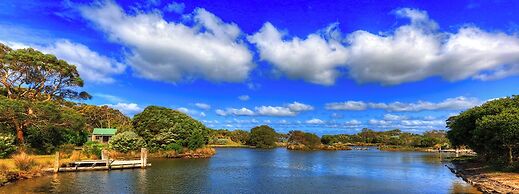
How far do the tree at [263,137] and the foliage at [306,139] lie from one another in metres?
7.08

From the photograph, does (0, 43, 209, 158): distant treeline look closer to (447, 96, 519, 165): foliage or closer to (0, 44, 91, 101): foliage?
(0, 44, 91, 101): foliage

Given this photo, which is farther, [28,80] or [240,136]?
[240,136]

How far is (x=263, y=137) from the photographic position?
122 metres

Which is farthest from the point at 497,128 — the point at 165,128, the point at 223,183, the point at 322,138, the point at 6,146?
the point at 322,138

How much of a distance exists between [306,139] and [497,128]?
273 feet

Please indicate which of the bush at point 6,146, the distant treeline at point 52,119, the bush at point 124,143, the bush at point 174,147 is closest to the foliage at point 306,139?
the distant treeline at point 52,119

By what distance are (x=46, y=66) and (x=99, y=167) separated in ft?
64.6

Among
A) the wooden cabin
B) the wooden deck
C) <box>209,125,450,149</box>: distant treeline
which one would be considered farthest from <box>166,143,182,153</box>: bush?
<box>209,125,450,149</box>: distant treeline

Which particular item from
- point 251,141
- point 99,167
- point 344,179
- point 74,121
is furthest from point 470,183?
point 251,141

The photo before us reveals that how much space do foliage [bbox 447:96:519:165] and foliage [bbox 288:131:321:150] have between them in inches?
2618

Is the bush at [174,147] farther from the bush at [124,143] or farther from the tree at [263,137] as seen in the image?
the tree at [263,137]

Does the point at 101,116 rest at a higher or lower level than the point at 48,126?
→ higher

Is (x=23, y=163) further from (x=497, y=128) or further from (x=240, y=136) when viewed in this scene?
(x=240, y=136)

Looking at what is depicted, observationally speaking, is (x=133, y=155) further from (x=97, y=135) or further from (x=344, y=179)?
(x=344, y=179)
